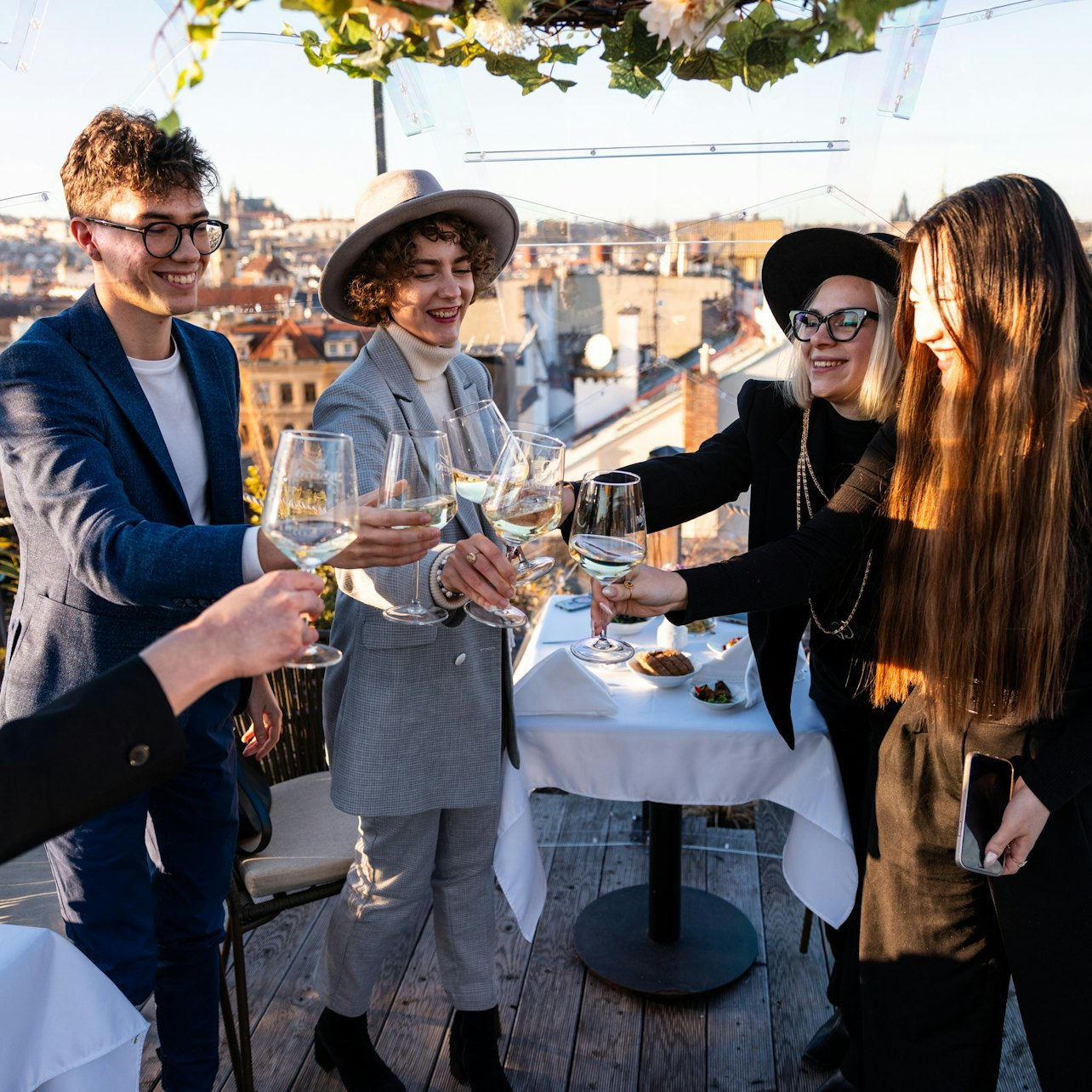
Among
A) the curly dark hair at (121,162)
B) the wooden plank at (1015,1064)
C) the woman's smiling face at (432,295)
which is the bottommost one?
the wooden plank at (1015,1064)

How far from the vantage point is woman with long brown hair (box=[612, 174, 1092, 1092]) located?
156cm

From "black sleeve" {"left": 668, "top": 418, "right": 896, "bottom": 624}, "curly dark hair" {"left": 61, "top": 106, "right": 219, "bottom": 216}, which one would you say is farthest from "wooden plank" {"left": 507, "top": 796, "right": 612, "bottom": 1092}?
"curly dark hair" {"left": 61, "top": 106, "right": 219, "bottom": 216}

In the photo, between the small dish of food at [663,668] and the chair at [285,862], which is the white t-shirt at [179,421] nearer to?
the chair at [285,862]

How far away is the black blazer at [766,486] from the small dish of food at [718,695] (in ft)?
0.59

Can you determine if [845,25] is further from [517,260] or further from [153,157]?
[517,260]

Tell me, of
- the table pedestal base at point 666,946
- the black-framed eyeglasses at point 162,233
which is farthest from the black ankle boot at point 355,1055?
the black-framed eyeglasses at point 162,233

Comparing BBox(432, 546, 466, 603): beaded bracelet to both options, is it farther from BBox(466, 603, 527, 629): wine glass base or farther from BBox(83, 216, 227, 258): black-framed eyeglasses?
BBox(83, 216, 227, 258): black-framed eyeglasses

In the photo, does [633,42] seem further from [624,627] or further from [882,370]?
[624,627]

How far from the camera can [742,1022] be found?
8.28ft

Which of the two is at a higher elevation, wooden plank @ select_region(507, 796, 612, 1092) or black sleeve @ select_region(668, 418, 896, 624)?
black sleeve @ select_region(668, 418, 896, 624)

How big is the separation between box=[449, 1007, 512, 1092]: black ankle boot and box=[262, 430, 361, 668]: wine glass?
1439 millimetres

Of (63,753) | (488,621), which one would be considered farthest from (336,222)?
(63,753)

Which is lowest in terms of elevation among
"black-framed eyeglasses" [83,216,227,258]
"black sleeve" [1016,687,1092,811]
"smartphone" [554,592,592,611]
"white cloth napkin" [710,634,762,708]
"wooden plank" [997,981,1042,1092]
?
"wooden plank" [997,981,1042,1092]

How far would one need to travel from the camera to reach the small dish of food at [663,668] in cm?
254
